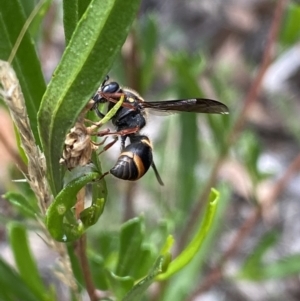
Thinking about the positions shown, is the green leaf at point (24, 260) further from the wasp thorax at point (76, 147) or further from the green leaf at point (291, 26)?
the green leaf at point (291, 26)

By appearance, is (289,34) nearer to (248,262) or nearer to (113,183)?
(248,262)

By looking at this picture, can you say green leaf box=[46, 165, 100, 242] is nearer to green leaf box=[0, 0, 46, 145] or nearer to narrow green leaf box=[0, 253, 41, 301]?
green leaf box=[0, 0, 46, 145]

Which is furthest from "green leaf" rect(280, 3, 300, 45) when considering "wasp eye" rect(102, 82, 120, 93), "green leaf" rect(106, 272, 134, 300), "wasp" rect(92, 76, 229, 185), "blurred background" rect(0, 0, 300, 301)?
"green leaf" rect(106, 272, 134, 300)

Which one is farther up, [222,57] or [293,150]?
[222,57]

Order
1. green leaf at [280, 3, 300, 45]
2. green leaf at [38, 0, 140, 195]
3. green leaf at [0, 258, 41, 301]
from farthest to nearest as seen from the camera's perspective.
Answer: green leaf at [280, 3, 300, 45]
green leaf at [0, 258, 41, 301]
green leaf at [38, 0, 140, 195]

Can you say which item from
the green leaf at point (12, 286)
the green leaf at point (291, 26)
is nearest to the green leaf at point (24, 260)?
the green leaf at point (12, 286)

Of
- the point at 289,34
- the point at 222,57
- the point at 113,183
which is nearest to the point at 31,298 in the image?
the point at 289,34
